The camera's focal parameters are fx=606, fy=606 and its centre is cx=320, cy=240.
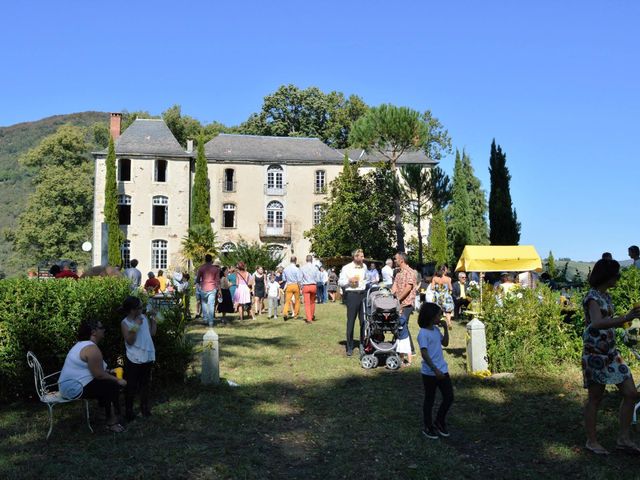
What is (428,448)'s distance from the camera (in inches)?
223

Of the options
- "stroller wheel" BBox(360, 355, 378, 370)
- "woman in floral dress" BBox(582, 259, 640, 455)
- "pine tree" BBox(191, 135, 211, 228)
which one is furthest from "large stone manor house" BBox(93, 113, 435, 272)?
"woman in floral dress" BBox(582, 259, 640, 455)

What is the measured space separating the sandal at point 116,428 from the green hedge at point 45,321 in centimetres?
159

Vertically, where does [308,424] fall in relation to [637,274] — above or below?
below

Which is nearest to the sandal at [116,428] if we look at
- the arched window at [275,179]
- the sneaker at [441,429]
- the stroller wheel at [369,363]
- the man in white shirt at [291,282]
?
the sneaker at [441,429]

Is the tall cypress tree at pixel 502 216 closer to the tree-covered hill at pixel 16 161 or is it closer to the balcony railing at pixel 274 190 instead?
the balcony railing at pixel 274 190

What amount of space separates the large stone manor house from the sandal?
121ft

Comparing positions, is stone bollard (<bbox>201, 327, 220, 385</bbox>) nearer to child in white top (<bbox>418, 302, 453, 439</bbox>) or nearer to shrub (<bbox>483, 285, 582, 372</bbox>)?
child in white top (<bbox>418, 302, 453, 439</bbox>)

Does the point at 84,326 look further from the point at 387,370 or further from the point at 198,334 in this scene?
the point at 198,334

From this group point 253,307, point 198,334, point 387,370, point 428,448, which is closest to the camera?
point 428,448

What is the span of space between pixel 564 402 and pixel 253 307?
1273cm

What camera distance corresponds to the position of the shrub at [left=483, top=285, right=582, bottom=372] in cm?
888

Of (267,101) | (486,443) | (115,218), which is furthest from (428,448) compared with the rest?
(267,101)

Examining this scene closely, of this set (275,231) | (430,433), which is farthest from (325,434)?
(275,231)

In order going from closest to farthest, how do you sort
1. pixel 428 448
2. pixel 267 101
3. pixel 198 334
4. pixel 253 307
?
pixel 428 448
pixel 198 334
pixel 253 307
pixel 267 101
